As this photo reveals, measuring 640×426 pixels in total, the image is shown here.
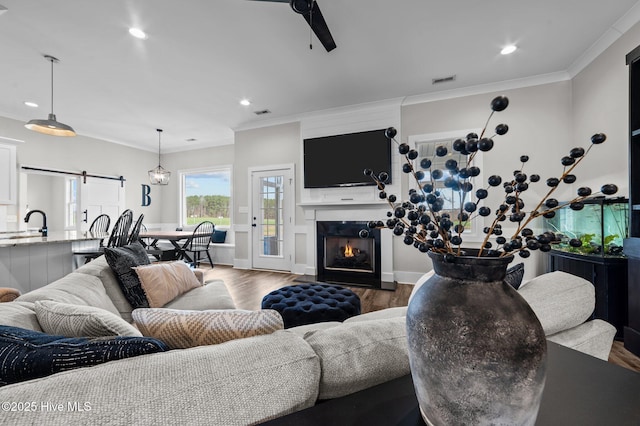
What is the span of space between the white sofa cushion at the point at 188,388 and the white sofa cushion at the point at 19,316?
1.86 feet

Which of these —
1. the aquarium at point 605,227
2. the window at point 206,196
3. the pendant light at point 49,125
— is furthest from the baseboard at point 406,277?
the pendant light at point 49,125

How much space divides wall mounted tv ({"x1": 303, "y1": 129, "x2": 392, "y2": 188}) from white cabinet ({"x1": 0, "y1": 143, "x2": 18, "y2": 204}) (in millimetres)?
4412

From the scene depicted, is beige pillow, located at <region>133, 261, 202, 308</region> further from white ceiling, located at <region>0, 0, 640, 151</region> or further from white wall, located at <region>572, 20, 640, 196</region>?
white wall, located at <region>572, 20, 640, 196</region>

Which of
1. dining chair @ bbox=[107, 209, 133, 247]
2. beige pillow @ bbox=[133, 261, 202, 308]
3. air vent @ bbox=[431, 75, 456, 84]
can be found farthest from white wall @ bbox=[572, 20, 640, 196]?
dining chair @ bbox=[107, 209, 133, 247]

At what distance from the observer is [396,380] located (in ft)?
2.30

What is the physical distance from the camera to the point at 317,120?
14.9 ft

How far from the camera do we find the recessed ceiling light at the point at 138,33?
2.53m

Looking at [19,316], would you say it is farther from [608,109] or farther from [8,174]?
[8,174]

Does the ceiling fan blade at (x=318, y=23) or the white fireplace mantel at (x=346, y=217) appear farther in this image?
the white fireplace mantel at (x=346, y=217)

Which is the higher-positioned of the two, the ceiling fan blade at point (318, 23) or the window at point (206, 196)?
the ceiling fan blade at point (318, 23)

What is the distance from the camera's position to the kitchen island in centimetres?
225

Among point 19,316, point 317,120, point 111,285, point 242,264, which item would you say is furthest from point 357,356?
point 242,264

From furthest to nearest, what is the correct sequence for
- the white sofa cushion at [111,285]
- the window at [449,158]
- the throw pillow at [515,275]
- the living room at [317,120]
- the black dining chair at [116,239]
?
the window at [449,158]
the black dining chair at [116,239]
the living room at [317,120]
the white sofa cushion at [111,285]
the throw pillow at [515,275]

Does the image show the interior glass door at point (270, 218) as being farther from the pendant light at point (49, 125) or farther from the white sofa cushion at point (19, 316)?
the white sofa cushion at point (19, 316)
